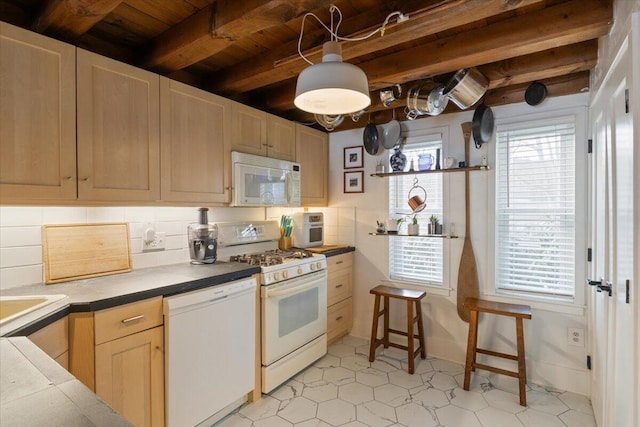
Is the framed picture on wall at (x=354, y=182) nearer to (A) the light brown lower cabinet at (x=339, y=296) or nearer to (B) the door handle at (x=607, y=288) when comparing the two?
(A) the light brown lower cabinet at (x=339, y=296)

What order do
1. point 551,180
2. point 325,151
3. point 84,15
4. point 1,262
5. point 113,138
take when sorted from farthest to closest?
point 325,151 → point 551,180 → point 113,138 → point 1,262 → point 84,15

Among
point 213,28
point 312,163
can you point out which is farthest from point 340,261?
point 213,28

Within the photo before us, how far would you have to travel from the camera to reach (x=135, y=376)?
1.61 meters

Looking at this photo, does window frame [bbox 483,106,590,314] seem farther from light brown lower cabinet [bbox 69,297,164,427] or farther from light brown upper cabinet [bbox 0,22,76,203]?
light brown upper cabinet [bbox 0,22,76,203]

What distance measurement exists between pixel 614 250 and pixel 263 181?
2232mm

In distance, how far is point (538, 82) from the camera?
95.2 inches

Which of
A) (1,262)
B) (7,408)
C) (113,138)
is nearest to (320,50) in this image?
(113,138)

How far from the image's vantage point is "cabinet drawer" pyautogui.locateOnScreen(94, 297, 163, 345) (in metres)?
1.47

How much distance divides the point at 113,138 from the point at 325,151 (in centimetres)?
212

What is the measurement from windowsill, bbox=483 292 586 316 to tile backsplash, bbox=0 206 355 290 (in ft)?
6.91

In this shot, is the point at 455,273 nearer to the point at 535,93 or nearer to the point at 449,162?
the point at 449,162

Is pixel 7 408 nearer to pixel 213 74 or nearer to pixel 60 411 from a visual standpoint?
pixel 60 411

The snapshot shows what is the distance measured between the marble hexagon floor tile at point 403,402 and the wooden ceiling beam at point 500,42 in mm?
2228

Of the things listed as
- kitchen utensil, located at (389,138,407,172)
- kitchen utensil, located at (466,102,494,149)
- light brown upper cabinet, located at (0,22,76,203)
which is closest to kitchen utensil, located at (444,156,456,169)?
kitchen utensil, located at (466,102,494,149)
